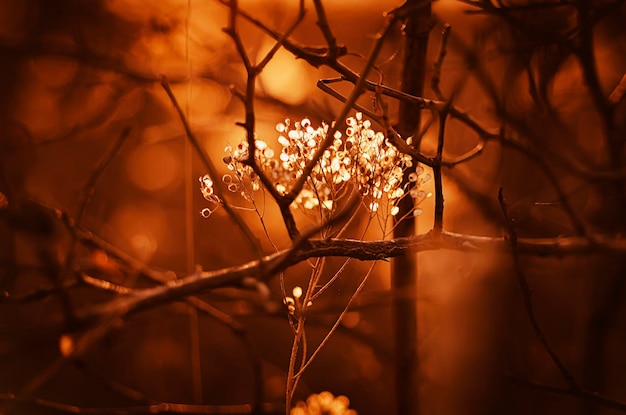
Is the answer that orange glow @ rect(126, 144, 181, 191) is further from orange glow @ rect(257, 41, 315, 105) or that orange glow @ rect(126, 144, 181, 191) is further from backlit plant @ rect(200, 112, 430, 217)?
backlit plant @ rect(200, 112, 430, 217)

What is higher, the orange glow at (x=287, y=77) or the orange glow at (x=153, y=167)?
the orange glow at (x=287, y=77)

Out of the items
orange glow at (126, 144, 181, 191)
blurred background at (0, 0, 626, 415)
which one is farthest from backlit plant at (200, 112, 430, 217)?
orange glow at (126, 144, 181, 191)

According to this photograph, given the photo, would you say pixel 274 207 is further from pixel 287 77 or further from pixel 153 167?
pixel 153 167

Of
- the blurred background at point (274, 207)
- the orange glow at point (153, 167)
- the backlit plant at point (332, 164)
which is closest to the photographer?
the backlit plant at point (332, 164)

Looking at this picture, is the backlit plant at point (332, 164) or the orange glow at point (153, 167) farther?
the orange glow at point (153, 167)

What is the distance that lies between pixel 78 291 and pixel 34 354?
0.21 metres

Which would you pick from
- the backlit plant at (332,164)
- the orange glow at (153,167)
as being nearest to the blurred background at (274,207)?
the orange glow at (153,167)

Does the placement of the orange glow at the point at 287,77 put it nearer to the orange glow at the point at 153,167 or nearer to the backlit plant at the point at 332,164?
the orange glow at the point at 153,167

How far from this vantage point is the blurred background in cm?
125

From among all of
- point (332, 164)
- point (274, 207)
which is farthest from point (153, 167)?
point (332, 164)

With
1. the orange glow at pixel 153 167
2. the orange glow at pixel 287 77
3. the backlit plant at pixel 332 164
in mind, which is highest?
the orange glow at pixel 287 77

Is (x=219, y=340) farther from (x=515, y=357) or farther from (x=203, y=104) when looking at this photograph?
(x=515, y=357)

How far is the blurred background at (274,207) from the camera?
1.25m

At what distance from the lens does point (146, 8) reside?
1429mm
